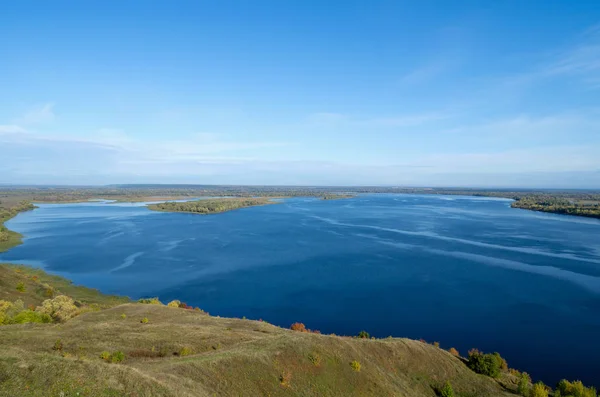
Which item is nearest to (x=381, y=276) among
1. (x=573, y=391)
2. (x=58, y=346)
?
(x=573, y=391)

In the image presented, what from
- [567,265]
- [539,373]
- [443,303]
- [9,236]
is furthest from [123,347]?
[9,236]

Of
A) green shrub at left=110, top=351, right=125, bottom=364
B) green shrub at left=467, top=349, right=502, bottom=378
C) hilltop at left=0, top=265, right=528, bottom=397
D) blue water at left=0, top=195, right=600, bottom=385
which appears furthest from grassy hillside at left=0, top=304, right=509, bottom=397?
blue water at left=0, top=195, right=600, bottom=385

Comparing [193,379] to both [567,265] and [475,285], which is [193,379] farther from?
[567,265]

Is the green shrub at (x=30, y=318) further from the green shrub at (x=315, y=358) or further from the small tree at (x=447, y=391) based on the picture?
the small tree at (x=447, y=391)

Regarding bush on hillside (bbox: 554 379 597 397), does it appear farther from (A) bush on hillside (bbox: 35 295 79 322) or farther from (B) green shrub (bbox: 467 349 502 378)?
(A) bush on hillside (bbox: 35 295 79 322)

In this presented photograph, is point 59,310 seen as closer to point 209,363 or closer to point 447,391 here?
point 209,363

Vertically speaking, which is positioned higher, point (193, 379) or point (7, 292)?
point (193, 379)
